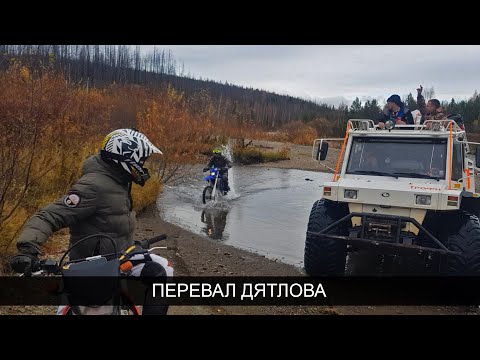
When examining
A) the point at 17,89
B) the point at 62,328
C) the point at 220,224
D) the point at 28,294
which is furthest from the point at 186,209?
the point at 62,328

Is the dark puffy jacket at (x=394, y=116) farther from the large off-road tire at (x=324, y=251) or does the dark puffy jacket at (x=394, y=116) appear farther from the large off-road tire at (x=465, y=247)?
the large off-road tire at (x=465, y=247)

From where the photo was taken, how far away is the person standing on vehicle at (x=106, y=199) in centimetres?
295

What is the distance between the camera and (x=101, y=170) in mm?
3162

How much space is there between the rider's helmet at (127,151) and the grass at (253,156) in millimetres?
22175

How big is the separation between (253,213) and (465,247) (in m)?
6.60

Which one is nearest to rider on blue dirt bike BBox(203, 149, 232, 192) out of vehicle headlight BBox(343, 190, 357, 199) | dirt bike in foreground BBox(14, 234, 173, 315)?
vehicle headlight BBox(343, 190, 357, 199)

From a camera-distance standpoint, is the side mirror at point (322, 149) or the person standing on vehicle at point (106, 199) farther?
the side mirror at point (322, 149)

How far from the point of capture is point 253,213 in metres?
11.7

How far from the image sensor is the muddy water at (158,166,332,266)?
28.4ft

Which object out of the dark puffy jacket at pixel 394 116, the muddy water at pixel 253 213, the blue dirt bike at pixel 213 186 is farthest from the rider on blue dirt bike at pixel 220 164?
the dark puffy jacket at pixel 394 116

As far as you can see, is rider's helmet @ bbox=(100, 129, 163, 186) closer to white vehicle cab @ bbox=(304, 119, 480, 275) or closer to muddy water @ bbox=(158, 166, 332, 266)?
white vehicle cab @ bbox=(304, 119, 480, 275)

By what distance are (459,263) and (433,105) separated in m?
4.00

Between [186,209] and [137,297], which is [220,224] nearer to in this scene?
[186,209]

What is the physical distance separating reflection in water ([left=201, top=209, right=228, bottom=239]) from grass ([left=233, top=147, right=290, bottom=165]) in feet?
45.6
